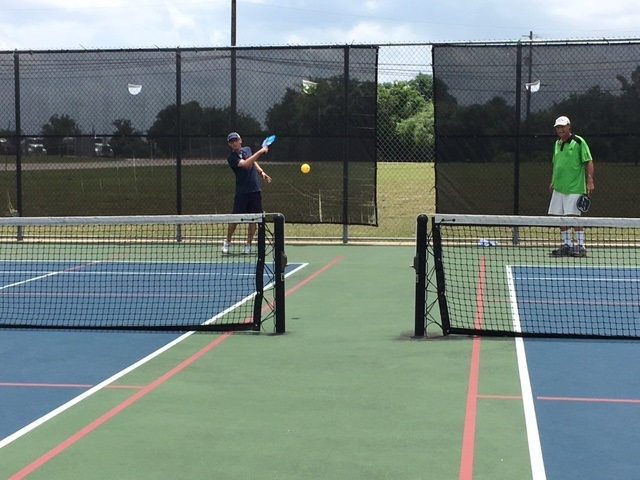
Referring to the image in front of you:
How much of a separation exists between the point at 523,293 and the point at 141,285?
418 centimetres

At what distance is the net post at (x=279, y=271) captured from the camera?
27.4 feet

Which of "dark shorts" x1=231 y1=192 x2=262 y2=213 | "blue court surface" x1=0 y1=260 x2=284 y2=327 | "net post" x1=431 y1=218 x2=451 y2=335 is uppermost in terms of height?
"dark shorts" x1=231 y1=192 x2=262 y2=213

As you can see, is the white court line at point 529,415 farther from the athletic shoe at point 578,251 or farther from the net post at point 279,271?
the athletic shoe at point 578,251

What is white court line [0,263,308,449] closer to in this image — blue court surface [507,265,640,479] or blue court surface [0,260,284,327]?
blue court surface [0,260,284,327]

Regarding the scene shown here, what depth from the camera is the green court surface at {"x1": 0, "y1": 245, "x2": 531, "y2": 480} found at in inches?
198

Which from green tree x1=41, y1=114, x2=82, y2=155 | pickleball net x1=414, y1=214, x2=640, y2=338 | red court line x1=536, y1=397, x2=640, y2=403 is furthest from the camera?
green tree x1=41, y1=114, x2=82, y2=155

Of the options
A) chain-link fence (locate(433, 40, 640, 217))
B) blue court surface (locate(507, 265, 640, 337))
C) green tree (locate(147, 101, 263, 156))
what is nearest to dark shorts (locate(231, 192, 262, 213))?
green tree (locate(147, 101, 263, 156))

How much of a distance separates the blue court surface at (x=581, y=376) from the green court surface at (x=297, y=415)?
15 cm

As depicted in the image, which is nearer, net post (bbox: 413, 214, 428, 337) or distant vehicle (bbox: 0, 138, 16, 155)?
net post (bbox: 413, 214, 428, 337)

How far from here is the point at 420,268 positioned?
8062 millimetres

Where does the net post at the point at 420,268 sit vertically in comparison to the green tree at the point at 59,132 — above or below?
below

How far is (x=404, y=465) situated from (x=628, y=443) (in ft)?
4.04

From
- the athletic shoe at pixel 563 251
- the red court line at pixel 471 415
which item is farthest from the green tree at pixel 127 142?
the red court line at pixel 471 415

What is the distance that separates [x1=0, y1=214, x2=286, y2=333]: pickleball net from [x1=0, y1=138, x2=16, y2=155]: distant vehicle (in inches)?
51.4
